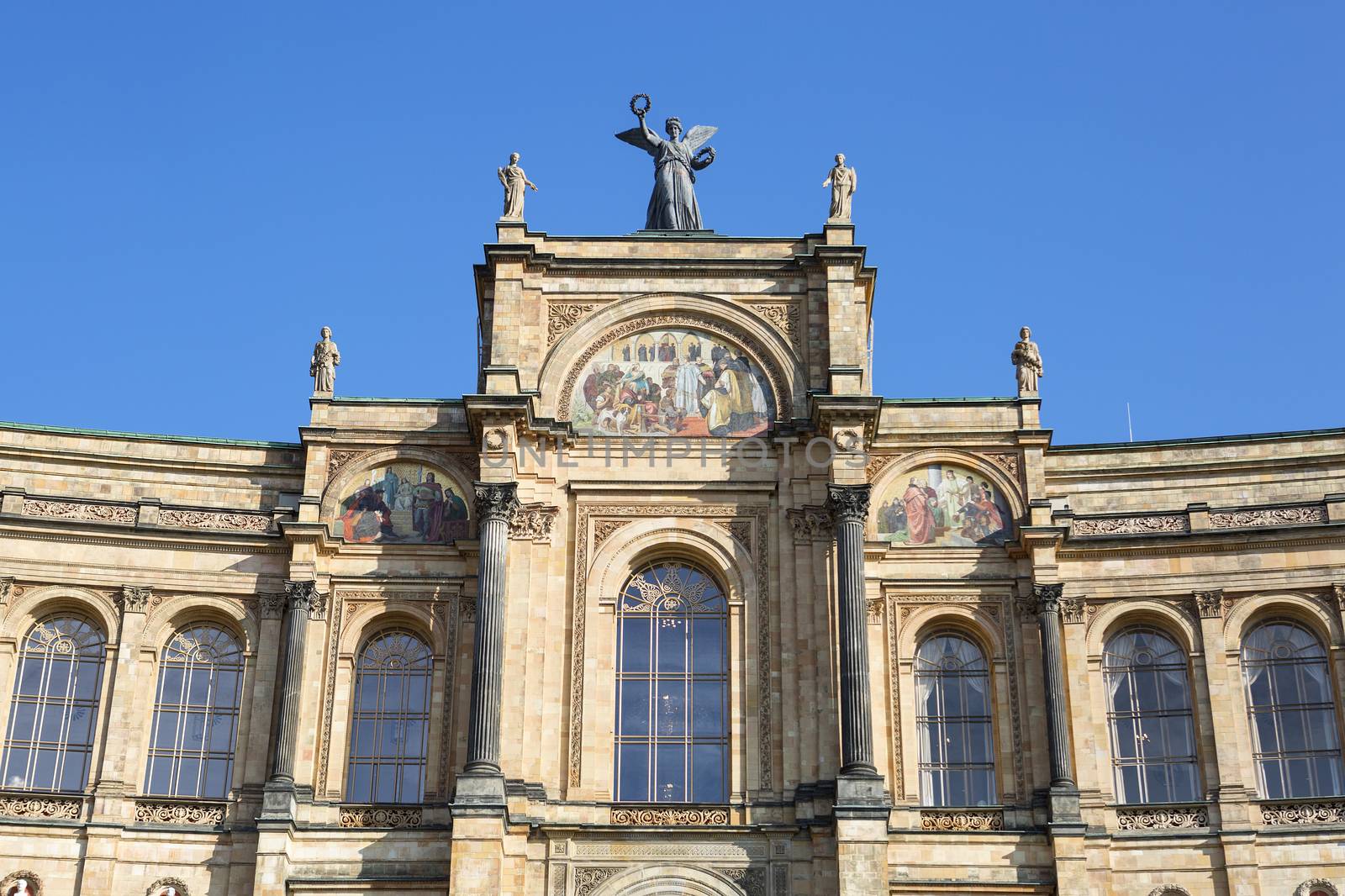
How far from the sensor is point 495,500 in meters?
39.3

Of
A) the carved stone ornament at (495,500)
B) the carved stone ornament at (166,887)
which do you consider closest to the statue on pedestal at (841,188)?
the carved stone ornament at (495,500)

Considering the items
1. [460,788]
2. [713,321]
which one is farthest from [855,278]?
[460,788]

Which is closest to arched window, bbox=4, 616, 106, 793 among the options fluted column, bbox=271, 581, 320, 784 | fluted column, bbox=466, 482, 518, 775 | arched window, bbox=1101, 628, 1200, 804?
fluted column, bbox=271, 581, 320, 784

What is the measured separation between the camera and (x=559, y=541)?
4031 cm

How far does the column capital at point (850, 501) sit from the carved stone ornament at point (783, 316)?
426 centimetres

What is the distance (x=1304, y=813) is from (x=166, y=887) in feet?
73.0

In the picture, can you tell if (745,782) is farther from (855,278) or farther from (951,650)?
(855,278)

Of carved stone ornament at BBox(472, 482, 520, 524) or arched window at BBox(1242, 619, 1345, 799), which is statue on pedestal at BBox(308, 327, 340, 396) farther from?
arched window at BBox(1242, 619, 1345, 799)

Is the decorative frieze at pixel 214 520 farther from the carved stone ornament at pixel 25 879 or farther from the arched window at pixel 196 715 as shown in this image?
the carved stone ornament at pixel 25 879

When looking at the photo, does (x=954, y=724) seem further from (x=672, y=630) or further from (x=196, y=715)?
(x=196, y=715)

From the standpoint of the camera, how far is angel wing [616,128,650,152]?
46.3 metres

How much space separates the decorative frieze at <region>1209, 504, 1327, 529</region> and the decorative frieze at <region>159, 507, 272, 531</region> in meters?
20.0

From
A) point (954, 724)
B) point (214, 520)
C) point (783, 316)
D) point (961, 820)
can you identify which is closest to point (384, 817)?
point (214, 520)

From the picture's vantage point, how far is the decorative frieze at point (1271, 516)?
1593 inches
